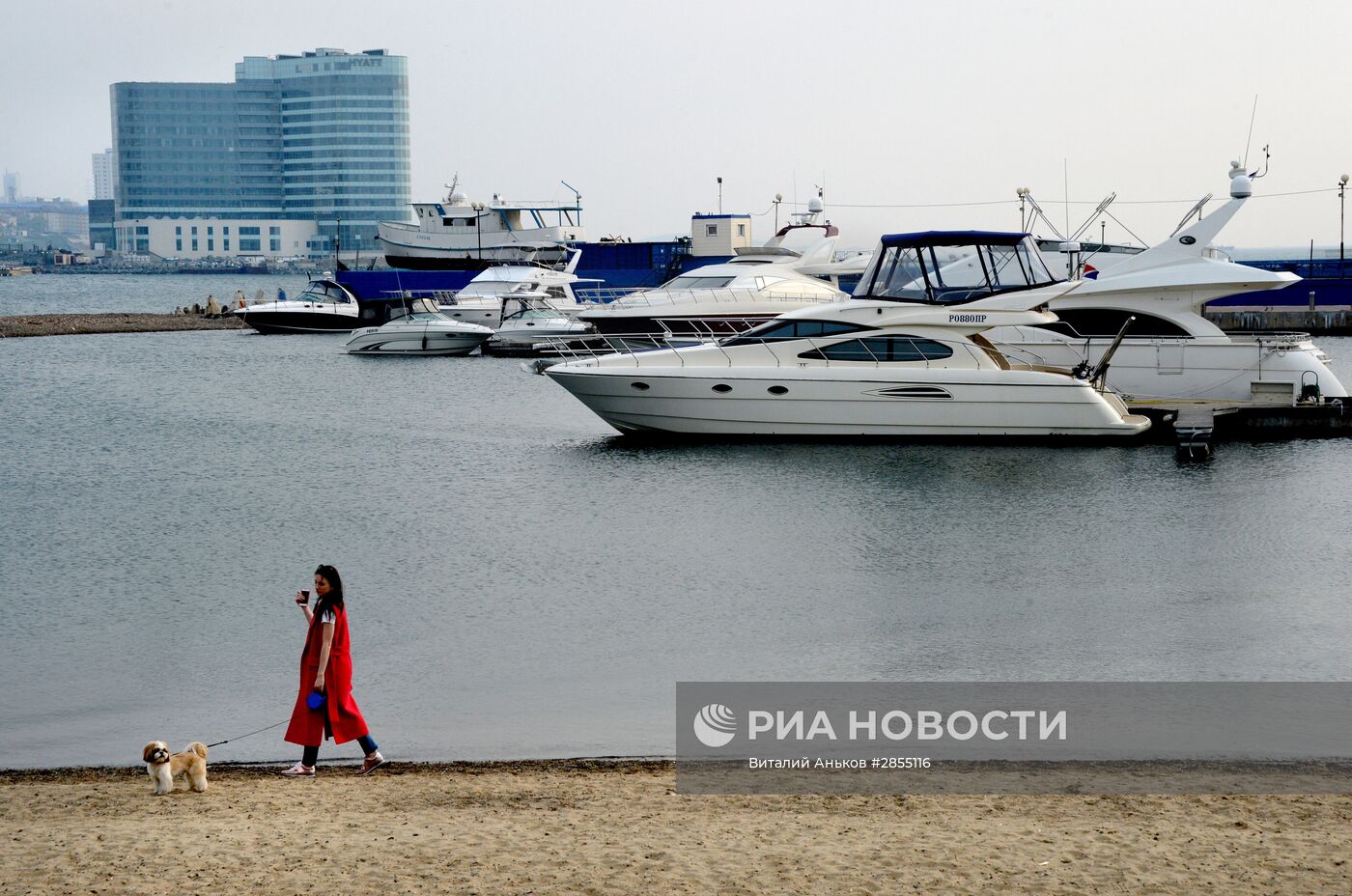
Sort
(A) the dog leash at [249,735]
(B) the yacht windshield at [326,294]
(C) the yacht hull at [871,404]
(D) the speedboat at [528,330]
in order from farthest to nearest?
(B) the yacht windshield at [326,294]
(D) the speedboat at [528,330]
(C) the yacht hull at [871,404]
(A) the dog leash at [249,735]

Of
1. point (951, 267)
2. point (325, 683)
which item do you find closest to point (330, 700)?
point (325, 683)

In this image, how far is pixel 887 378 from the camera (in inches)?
1112

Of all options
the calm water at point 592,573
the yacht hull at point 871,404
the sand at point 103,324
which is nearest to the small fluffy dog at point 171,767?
the calm water at point 592,573

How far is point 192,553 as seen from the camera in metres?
20.1

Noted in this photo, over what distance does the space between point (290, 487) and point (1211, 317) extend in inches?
1860

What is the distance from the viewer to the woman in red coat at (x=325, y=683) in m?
10.3

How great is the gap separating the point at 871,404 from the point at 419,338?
30941mm

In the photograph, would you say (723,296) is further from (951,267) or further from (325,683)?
(325,683)

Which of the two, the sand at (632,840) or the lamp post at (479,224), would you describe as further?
the lamp post at (479,224)

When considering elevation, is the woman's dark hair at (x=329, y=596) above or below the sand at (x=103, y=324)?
below

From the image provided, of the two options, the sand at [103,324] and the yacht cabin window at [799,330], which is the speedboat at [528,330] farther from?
the sand at [103,324]

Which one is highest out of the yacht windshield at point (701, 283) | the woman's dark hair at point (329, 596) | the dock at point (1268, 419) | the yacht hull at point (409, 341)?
the yacht windshield at point (701, 283)

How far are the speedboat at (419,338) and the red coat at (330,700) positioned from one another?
4621 cm

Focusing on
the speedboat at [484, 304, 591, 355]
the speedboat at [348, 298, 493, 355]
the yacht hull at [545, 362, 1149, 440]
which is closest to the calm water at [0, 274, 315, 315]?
the speedboat at [348, 298, 493, 355]
